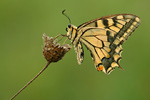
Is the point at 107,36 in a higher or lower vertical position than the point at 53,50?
higher

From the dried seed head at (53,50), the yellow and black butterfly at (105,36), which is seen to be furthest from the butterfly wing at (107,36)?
the dried seed head at (53,50)

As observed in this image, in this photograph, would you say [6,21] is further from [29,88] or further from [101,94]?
[101,94]

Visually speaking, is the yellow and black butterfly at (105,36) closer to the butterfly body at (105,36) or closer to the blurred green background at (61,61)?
the butterfly body at (105,36)

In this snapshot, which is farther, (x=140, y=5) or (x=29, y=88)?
(x=140, y=5)

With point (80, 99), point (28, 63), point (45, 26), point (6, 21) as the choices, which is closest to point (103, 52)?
point (80, 99)

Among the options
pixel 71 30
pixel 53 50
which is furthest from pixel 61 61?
pixel 53 50

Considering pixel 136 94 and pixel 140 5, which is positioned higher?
pixel 140 5

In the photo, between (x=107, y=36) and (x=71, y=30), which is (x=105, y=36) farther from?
(x=71, y=30)
